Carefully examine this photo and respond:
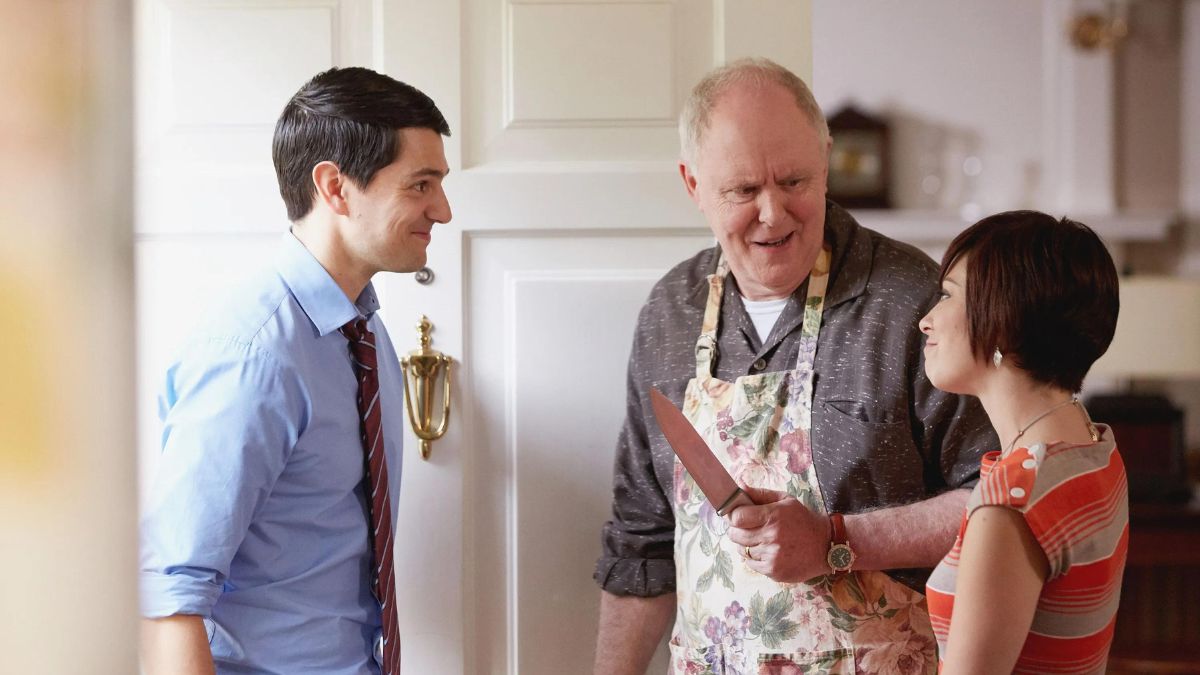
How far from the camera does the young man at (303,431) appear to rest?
1.19 meters

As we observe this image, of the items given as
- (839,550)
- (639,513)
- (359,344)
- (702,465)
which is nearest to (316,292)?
(359,344)

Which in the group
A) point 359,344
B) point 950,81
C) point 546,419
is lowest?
point 546,419

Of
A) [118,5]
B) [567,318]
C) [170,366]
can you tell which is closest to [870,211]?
[567,318]

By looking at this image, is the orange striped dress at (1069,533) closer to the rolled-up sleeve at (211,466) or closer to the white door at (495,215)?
the rolled-up sleeve at (211,466)

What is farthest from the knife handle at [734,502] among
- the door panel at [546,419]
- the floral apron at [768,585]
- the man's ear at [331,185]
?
the man's ear at [331,185]

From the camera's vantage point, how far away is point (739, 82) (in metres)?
1.53

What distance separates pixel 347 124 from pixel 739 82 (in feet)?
1.74

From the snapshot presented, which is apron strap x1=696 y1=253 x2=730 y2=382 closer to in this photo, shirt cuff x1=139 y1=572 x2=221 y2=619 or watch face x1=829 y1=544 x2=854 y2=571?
watch face x1=829 y1=544 x2=854 y2=571

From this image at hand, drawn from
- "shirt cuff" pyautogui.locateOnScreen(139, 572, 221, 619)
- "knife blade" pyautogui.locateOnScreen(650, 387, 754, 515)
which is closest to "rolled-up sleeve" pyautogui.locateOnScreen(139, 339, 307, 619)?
"shirt cuff" pyautogui.locateOnScreen(139, 572, 221, 619)

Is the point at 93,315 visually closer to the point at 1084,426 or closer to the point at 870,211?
the point at 1084,426

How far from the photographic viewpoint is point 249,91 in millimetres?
1782

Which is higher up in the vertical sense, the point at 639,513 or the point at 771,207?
the point at 771,207

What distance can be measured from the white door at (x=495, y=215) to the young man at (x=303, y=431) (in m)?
0.31

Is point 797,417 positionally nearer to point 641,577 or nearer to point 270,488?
point 641,577
